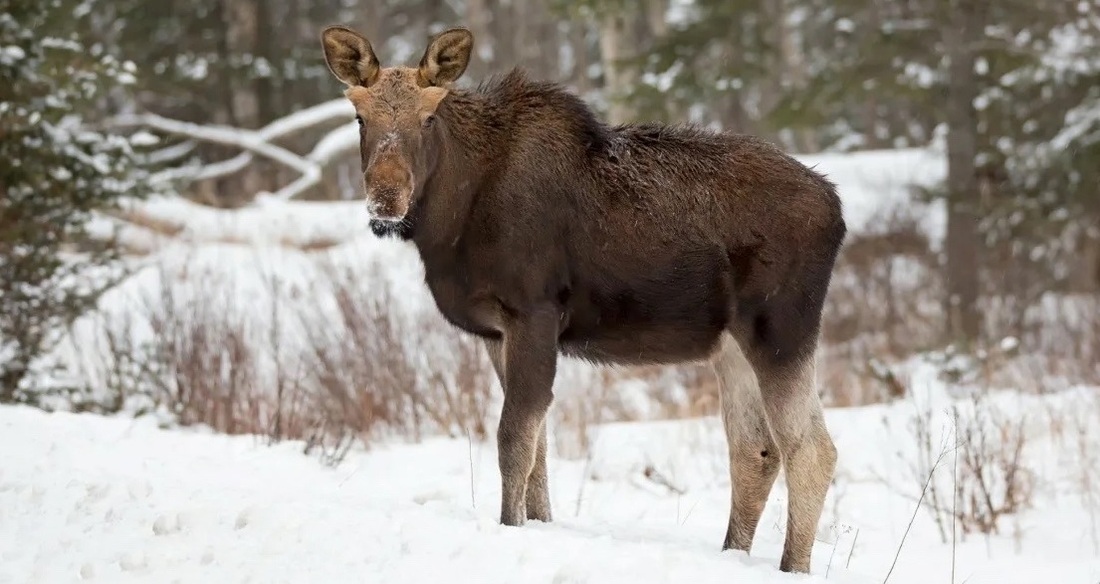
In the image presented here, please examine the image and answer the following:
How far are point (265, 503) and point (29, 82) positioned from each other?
5743mm

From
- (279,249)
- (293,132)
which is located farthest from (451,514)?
(293,132)

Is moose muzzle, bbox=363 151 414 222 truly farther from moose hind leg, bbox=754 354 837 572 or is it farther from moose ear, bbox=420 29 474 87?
moose hind leg, bbox=754 354 837 572

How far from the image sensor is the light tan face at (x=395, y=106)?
4.97 meters

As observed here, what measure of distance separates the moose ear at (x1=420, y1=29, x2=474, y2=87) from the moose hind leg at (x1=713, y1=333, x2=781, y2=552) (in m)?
1.84

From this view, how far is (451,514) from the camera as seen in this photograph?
550 cm

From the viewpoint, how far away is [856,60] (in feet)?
57.2

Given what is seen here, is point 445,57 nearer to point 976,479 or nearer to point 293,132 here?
point 976,479

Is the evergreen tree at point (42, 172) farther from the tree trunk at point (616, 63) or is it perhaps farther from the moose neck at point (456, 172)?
the tree trunk at point (616, 63)

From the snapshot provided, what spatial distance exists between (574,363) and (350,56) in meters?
6.71

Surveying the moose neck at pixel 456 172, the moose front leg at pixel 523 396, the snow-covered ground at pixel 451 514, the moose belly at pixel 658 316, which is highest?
the moose neck at pixel 456 172

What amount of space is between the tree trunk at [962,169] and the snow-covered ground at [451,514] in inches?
211

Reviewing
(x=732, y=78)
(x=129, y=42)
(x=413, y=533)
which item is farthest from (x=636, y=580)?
(x=129, y=42)

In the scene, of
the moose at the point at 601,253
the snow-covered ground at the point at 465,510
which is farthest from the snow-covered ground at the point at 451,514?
the moose at the point at 601,253

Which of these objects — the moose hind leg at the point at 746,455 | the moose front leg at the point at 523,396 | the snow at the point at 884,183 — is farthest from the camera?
the snow at the point at 884,183
